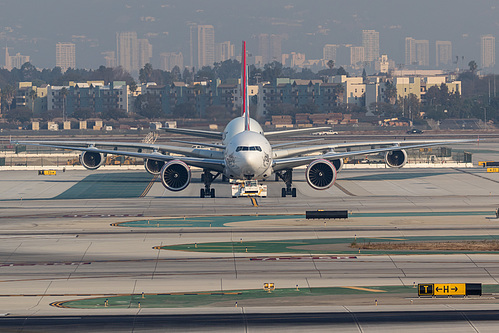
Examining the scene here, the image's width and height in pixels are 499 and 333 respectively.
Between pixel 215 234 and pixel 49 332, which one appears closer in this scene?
pixel 49 332

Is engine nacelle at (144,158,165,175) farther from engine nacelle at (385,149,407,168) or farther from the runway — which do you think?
engine nacelle at (385,149,407,168)

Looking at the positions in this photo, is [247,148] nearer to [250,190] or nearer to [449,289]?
[250,190]

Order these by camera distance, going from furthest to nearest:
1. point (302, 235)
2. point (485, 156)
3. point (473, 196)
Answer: point (485, 156) → point (473, 196) → point (302, 235)

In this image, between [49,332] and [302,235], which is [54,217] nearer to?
[302,235]

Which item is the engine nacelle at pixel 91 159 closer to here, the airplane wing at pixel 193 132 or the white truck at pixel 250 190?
the airplane wing at pixel 193 132

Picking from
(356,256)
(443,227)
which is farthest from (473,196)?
(356,256)

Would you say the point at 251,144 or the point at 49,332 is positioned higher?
the point at 251,144

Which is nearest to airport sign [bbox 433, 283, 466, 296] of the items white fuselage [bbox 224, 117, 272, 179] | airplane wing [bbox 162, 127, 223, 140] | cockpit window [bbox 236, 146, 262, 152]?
white fuselage [bbox 224, 117, 272, 179]
